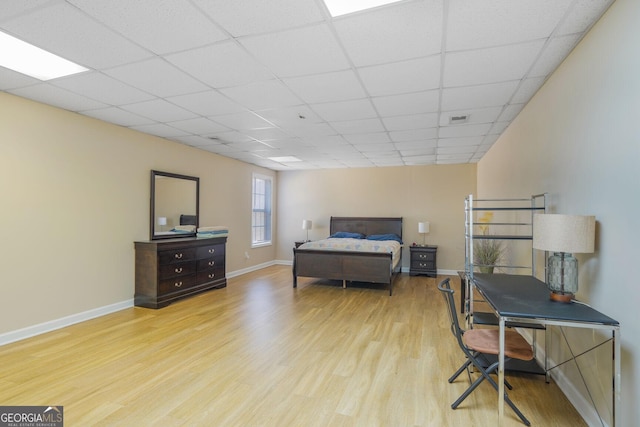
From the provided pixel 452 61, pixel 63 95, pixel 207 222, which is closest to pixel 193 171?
pixel 207 222

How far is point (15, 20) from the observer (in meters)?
1.92

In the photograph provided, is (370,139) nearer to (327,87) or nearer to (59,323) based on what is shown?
(327,87)

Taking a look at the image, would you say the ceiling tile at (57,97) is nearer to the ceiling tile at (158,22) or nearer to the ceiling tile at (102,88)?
the ceiling tile at (102,88)

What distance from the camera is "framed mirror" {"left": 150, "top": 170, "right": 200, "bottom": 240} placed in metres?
4.71

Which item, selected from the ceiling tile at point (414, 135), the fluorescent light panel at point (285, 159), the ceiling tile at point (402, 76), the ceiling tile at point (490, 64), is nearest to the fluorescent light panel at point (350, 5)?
the ceiling tile at point (402, 76)

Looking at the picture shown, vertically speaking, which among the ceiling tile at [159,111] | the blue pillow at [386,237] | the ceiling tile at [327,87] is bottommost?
the blue pillow at [386,237]

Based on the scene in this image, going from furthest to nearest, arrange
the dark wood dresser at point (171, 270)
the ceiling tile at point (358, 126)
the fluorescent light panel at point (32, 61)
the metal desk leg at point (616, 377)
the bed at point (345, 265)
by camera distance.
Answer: the bed at point (345, 265)
the dark wood dresser at point (171, 270)
the ceiling tile at point (358, 126)
the fluorescent light panel at point (32, 61)
the metal desk leg at point (616, 377)

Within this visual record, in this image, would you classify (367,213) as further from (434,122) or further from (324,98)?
(324,98)

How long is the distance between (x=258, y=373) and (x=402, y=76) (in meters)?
2.79

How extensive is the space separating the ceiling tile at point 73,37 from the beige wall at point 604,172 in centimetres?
303

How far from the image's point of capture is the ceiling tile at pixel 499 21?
175cm

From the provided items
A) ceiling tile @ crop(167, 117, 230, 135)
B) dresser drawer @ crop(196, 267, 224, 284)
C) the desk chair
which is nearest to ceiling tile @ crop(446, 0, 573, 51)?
the desk chair

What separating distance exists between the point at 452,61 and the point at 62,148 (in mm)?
4177

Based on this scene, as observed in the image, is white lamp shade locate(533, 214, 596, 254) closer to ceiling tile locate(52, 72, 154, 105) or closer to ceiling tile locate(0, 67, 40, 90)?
ceiling tile locate(52, 72, 154, 105)
